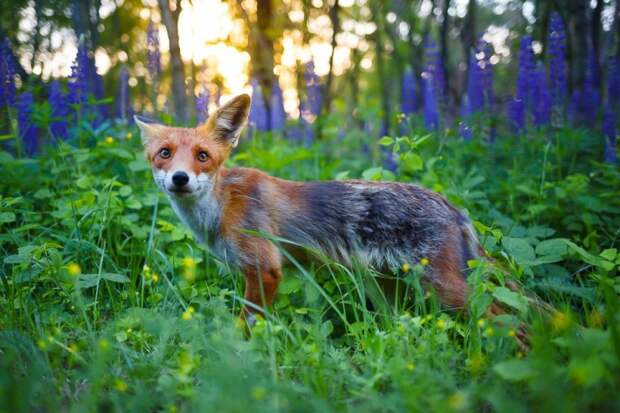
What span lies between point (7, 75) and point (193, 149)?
9.71ft

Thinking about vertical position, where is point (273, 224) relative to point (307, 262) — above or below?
above

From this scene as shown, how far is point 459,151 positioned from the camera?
5914mm

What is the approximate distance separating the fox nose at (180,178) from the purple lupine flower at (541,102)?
490 cm

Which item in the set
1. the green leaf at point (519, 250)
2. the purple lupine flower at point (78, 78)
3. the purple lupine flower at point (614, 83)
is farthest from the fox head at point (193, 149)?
the purple lupine flower at point (614, 83)

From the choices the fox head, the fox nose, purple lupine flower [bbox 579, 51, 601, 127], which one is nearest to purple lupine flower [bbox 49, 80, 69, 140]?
the fox head

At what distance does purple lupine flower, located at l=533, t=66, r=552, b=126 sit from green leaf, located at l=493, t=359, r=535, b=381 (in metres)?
4.96

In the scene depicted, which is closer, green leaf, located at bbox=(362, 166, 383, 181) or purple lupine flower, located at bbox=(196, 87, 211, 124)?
green leaf, located at bbox=(362, 166, 383, 181)

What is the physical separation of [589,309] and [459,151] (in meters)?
2.49

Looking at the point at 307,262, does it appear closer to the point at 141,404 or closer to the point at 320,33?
the point at 141,404

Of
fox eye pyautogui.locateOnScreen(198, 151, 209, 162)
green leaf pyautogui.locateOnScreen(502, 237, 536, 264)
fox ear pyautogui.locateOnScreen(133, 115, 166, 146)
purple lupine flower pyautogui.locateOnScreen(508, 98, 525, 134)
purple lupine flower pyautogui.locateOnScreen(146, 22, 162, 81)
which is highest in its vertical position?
purple lupine flower pyautogui.locateOnScreen(146, 22, 162, 81)

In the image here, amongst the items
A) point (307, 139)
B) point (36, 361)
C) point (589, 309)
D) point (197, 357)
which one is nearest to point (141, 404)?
point (197, 357)

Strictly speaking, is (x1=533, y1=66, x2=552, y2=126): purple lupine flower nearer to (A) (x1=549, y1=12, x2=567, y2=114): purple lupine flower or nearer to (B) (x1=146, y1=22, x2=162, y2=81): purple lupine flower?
(A) (x1=549, y1=12, x2=567, y2=114): purple lupine flower

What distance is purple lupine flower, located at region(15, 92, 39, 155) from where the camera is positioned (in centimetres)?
570

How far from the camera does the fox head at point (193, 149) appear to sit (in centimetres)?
367
